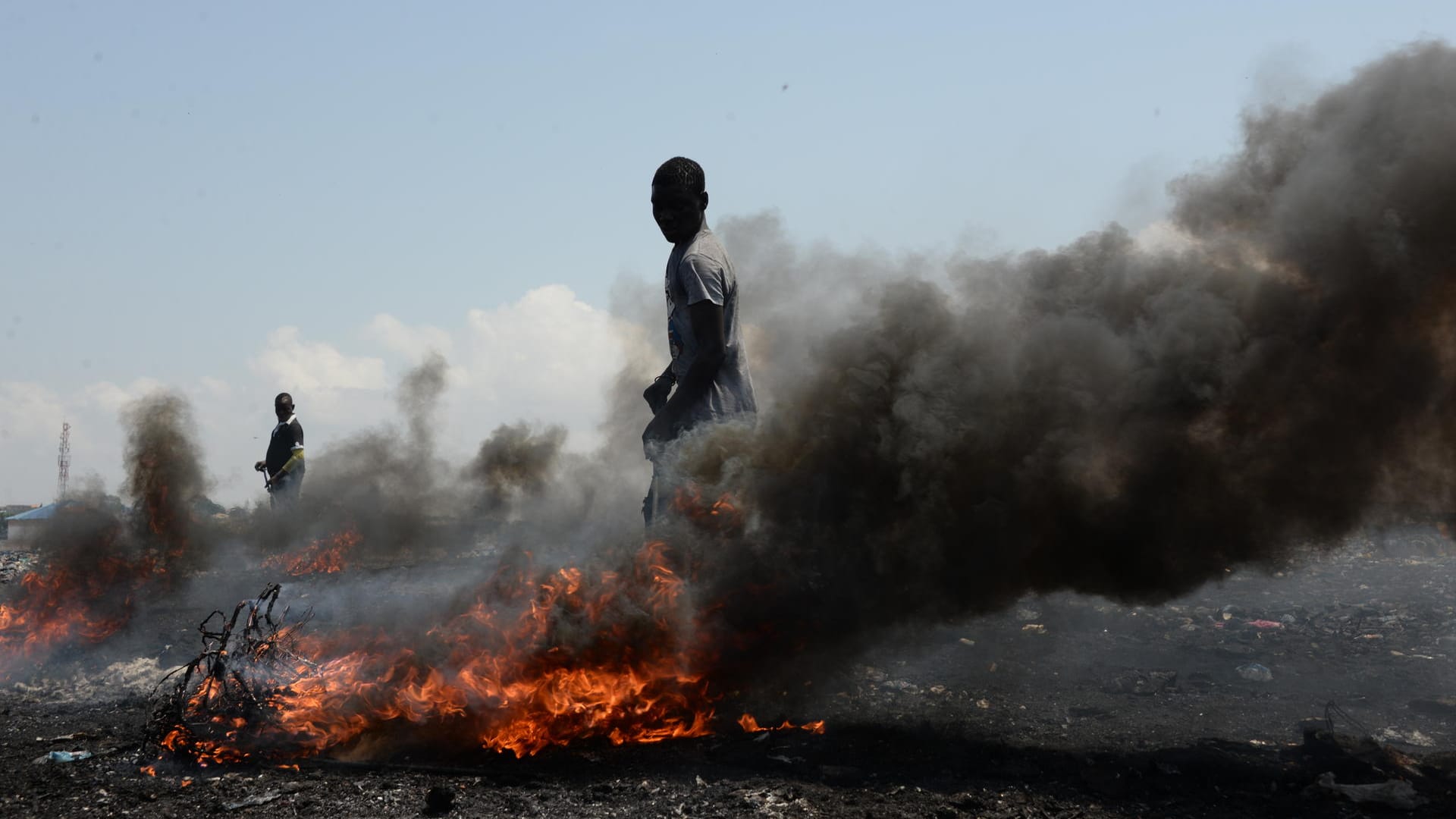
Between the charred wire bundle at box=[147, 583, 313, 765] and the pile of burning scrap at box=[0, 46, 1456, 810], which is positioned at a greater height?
the pile of burning scrap at box=[0, 46, 1456, 810]

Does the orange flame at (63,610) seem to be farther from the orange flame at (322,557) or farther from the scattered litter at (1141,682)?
the scattered litter at (1141,682)

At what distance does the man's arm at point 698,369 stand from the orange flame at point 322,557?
819 centimetres

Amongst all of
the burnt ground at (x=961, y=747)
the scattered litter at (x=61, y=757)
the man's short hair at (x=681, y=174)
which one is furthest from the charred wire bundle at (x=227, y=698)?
the man's short hair at (x=681, y=174)

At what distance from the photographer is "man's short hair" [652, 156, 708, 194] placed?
574 cm

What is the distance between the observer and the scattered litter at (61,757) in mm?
4828

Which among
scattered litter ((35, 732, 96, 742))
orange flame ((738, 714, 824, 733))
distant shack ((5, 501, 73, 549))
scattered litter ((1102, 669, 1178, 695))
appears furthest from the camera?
distant shack ((5, 501, 73, 549))

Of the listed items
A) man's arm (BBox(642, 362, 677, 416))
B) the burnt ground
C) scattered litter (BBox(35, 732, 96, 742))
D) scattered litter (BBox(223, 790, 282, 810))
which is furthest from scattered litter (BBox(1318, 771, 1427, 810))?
scattered litter (BBox(35, 732, 96, 742))

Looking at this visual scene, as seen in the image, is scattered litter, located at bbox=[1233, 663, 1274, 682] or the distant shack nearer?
scattered litter, located at bbox=[1233, 663, 1274, 682]

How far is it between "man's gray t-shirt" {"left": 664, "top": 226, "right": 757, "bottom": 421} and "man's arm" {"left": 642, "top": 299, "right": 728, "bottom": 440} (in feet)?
0.12

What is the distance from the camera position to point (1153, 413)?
4965 mm

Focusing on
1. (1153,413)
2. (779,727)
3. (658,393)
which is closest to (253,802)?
(779,727)

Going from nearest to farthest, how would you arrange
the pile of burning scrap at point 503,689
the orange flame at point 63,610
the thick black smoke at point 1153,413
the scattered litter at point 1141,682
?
the thick black smoke at point 1153,413, the pile of burning scrap at point 503,689, the scattered litter at point 1141,682, the orange flame at point 63,610

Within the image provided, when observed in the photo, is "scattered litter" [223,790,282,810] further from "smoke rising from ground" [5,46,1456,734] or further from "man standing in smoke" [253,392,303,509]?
"man standing in smoke" [253,392,303,509]

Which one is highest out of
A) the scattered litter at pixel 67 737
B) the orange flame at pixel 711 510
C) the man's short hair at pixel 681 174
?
the man's short hair at pixel 681 174
